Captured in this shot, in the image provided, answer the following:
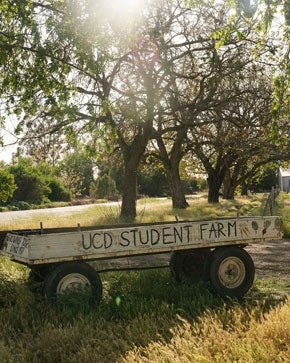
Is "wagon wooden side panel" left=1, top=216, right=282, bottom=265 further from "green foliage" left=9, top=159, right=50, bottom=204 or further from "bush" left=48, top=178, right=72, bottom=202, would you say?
"bush" left=48, top=178, right=72, bottom=202

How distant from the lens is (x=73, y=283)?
A: 6.79 m

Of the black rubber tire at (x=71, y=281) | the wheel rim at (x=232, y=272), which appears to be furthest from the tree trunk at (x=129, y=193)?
the black rubber tire at (x=71, y=281)

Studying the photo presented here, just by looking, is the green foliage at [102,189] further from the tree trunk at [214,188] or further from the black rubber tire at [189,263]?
the black rubber tire at [189,263]

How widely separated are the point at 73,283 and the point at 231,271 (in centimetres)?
227

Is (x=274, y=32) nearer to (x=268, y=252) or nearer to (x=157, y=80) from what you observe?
(x=157, y=80)

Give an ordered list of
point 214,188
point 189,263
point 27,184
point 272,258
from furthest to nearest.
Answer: point 27,184
point 214,188
point 272,258
point 189,263

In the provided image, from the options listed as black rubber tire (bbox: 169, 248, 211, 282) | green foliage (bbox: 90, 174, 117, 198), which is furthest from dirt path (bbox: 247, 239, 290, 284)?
green foliage (bbox: 90, 174, 117, 198)

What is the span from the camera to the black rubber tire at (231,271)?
7355mm

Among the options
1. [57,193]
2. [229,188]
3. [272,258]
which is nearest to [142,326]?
[272,258]

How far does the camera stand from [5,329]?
6.03m

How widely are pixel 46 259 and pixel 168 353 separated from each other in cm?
249

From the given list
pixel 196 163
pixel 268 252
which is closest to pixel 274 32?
pixel 268 252

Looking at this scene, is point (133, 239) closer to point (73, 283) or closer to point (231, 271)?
point (73, 283)

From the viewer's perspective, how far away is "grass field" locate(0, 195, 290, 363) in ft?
15.0
